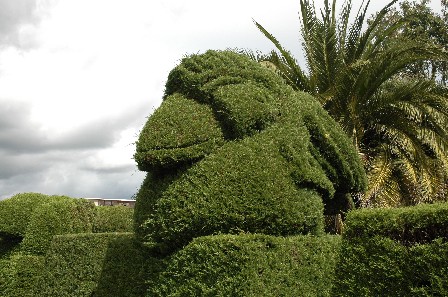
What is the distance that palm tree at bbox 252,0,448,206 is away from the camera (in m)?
12.8

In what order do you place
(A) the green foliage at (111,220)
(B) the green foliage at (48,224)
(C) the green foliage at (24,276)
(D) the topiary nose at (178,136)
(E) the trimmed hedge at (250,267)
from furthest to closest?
(A) the green foliage at (111,220) < (B) the green foliage at (48,224) < (C) the green foliage at (24,276) < (D) the topiary nose at (178,136) < (E) the trimmed hedge at (250,267)

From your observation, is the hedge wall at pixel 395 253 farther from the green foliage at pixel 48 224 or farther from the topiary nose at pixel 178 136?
the green foliage at pixel 48 224

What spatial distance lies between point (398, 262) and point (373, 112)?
32.2 ft

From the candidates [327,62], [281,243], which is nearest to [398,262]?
Result: [281,243]

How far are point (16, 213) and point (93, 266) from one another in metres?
4.24

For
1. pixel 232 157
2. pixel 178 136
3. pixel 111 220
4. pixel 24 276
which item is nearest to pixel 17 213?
pixel 24 276

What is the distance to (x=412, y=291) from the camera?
4.36 meters

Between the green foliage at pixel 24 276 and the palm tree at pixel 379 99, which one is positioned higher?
the palm tree at pixel 379 99

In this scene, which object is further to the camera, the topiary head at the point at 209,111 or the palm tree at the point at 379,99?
the palm tree at the point at 379,99

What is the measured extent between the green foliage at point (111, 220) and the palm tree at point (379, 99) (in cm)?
551

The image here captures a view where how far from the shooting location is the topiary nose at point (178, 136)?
6.27 metres

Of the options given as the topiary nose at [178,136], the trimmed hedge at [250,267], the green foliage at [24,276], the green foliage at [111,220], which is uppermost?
the topiary nose at [178,136]

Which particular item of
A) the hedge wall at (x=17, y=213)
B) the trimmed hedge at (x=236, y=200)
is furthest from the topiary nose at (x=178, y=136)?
the hedge wall at (x=17, y=213)

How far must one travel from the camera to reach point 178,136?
6.38m
